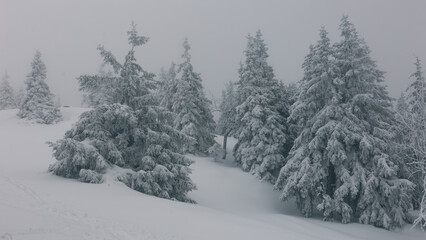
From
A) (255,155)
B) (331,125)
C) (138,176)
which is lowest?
(138,176)

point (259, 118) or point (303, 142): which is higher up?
point (259, 118)

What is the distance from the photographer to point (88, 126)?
20.0m

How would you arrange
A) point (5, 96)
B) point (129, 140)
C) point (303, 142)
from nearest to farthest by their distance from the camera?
point (129, 140)
point (303, 142)
point (5, 96)

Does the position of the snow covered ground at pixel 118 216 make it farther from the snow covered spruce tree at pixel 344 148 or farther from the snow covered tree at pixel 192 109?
the snow covered tree at pixel 192 109

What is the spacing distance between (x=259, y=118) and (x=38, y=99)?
28.9m

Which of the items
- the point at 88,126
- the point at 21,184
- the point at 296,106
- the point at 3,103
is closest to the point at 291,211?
the point at 296,106

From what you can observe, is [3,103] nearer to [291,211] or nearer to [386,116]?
[291,211]

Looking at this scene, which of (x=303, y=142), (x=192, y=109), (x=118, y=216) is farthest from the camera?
(x=192, y=109)

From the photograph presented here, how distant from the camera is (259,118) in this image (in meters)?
33.8

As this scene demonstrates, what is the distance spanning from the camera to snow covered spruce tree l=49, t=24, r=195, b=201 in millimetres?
18625

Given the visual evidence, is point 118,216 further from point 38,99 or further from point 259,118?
point 38,99

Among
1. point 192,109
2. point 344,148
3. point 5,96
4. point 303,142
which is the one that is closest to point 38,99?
Result: point 192,109

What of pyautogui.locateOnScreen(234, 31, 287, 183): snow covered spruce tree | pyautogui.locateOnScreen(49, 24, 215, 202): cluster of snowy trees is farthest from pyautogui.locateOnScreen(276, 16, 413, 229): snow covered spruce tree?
pyautogui.locateOnScreen(49, 24, 215, 202): cluster of snowy trees

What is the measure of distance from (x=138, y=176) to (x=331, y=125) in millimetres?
13760
